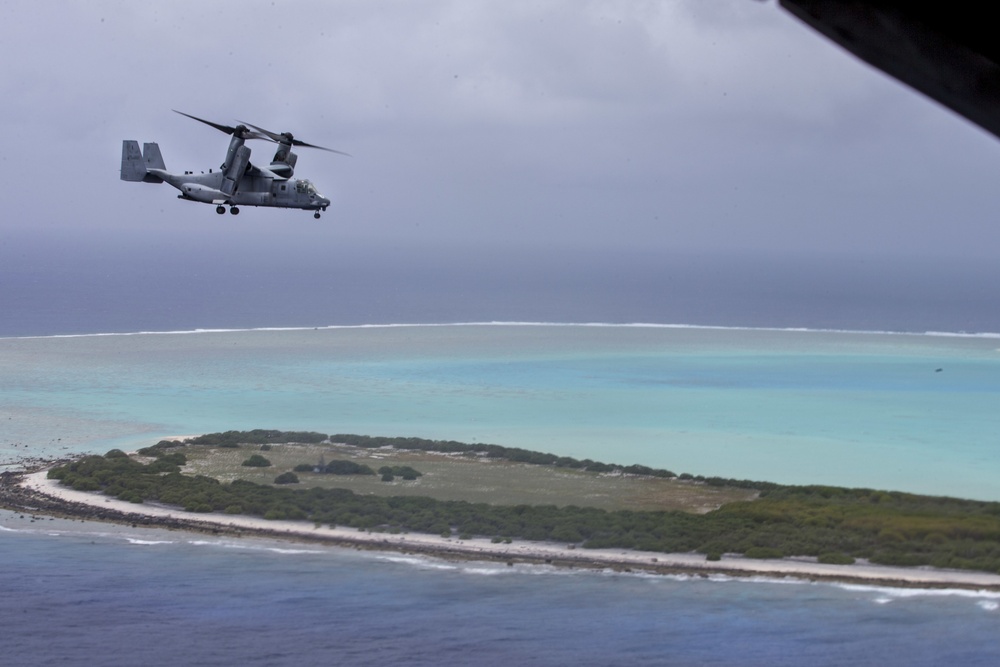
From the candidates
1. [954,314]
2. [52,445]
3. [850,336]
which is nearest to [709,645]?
[52,445]

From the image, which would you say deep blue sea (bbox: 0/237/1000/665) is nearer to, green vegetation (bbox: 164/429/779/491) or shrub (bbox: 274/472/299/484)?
green vegetation (bbox: 164/429/779/491)

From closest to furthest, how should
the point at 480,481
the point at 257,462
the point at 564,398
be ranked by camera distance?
1. the point at 480,481
2. the point at 257,462
3. the point at 564,398

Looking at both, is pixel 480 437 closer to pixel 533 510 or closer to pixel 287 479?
pixel 287 479

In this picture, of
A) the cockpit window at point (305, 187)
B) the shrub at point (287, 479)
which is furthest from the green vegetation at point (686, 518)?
the cockpit window at point (305, 187)

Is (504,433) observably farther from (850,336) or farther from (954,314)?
(954,314)

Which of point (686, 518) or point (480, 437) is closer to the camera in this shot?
point (686, 518)

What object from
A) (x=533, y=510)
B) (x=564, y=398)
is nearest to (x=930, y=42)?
(x=533, y=510)

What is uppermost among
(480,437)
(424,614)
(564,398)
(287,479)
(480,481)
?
(564,398)

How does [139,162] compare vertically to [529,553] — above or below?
above
